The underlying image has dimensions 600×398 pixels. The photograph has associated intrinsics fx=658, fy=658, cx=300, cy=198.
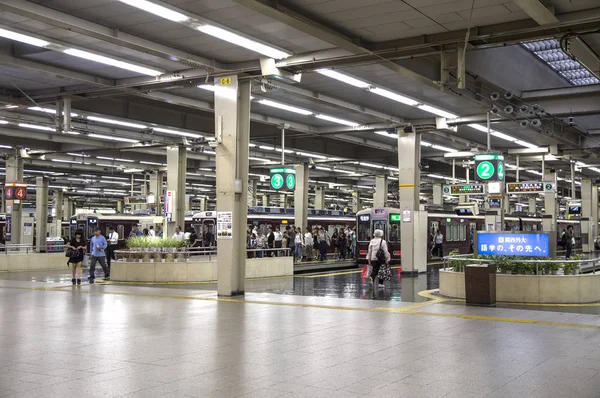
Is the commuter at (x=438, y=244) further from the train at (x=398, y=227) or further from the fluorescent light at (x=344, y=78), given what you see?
the fluorescent light at (x=344, y=78)

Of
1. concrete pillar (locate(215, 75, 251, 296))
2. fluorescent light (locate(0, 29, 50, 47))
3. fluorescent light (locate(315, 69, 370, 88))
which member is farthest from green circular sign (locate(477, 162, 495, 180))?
fluorescent light (locate(0, 29, 50, 47))

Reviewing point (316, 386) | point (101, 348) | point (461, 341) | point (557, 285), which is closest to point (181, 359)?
point (101, 348)

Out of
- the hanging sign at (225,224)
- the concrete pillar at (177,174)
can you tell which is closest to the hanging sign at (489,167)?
the hanging sign at (225,224)

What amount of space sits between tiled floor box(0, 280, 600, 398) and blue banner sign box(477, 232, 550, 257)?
216 centimetres

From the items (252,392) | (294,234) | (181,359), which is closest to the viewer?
(252,392)

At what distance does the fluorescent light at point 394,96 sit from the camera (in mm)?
18266

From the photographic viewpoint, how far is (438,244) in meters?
33.7

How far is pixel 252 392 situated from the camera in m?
6.53

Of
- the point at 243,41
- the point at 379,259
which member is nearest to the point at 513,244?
the point at 379,259

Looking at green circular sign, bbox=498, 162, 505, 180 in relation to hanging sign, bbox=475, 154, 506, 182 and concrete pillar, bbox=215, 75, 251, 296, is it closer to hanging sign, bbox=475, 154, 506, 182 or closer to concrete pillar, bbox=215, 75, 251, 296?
hanging sign, bbox=475, 154, 506, 182

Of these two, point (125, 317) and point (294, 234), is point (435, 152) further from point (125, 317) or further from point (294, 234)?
point (125, 317)

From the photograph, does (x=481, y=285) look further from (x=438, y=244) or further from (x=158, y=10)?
(x=438, y=244)

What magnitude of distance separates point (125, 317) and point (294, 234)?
65.8ft

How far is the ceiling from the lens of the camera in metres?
12.1
